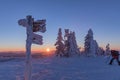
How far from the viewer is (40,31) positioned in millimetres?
16750

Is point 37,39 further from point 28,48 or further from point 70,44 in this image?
point 70,44

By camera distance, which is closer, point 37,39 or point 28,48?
point 28,48

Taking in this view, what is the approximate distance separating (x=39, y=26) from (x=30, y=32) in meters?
0.68

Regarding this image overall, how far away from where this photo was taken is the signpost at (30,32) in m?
16.2

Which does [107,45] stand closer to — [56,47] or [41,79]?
[56,47]

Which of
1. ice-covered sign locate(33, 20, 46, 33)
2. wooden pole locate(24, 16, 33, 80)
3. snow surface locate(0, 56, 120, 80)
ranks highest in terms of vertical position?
ice-covered sign locate(33, 20, 46, 33)

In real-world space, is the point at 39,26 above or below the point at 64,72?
above

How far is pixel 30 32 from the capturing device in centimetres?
1641

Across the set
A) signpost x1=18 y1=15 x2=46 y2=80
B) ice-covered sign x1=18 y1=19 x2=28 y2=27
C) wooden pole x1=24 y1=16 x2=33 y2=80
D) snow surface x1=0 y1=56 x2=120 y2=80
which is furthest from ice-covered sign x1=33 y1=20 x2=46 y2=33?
snow surface x1=0 y1=56 x2=120 y2=80

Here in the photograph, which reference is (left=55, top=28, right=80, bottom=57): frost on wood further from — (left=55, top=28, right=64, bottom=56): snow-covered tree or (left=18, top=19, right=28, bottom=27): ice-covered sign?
(left=18, top=19, right=28, bottom=27): ice-covered sign

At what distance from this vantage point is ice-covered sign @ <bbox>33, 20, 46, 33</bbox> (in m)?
16.6

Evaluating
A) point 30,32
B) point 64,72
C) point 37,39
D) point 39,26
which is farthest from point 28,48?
point 64,72

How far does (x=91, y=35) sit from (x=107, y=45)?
27205mm

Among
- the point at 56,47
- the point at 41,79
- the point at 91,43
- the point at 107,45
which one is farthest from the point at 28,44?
the point at 107,45
